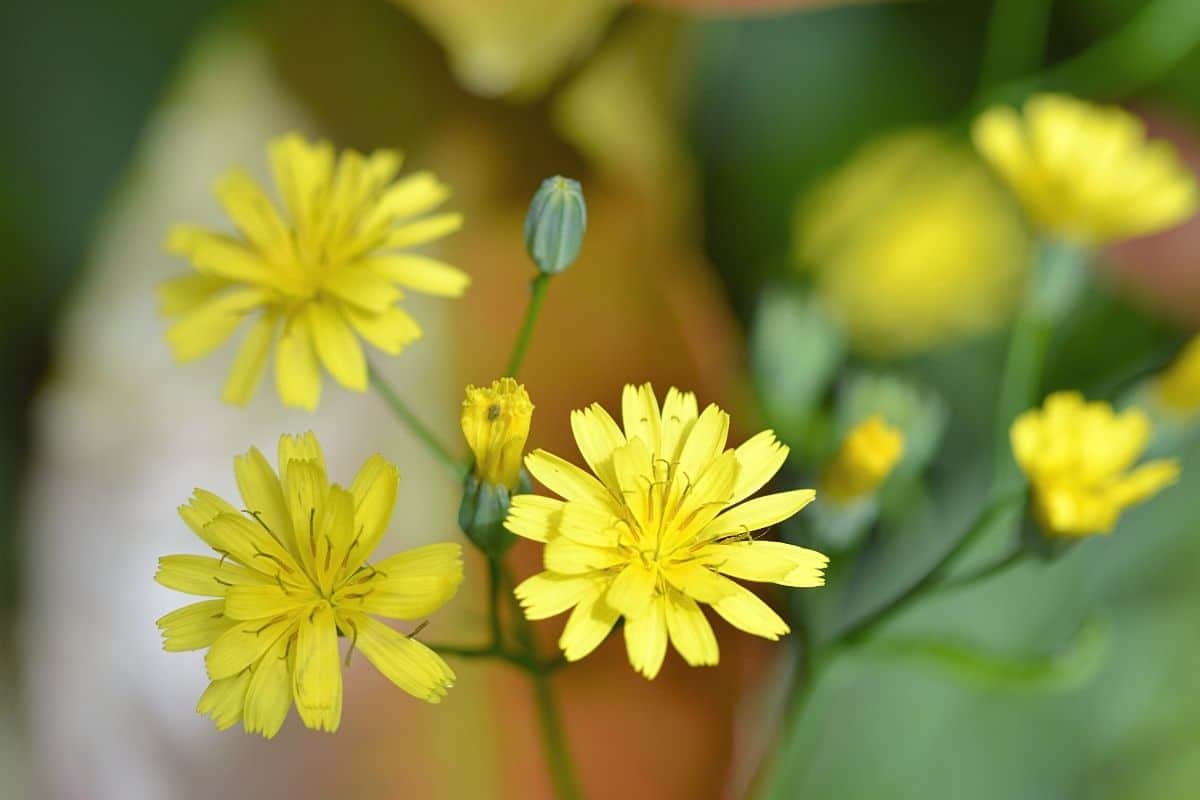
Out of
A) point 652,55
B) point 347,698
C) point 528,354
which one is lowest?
point 347,698

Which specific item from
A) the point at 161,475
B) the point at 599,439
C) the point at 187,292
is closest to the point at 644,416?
the point at 599,439

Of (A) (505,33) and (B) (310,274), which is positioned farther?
(A) (505,33)

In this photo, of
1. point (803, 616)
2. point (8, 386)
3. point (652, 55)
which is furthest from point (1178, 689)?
point (8, 386)

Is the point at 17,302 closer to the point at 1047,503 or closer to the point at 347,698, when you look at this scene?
the point at 347,698

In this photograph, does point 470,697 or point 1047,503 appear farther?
point 470,697

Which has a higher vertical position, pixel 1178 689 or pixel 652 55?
pixel 652 55

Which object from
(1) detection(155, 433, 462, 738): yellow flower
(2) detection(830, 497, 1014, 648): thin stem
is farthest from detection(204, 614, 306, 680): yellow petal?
(2) detection(830, 497, 1014, 648): thin stem

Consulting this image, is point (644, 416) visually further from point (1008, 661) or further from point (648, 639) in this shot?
point (1008, 661)
